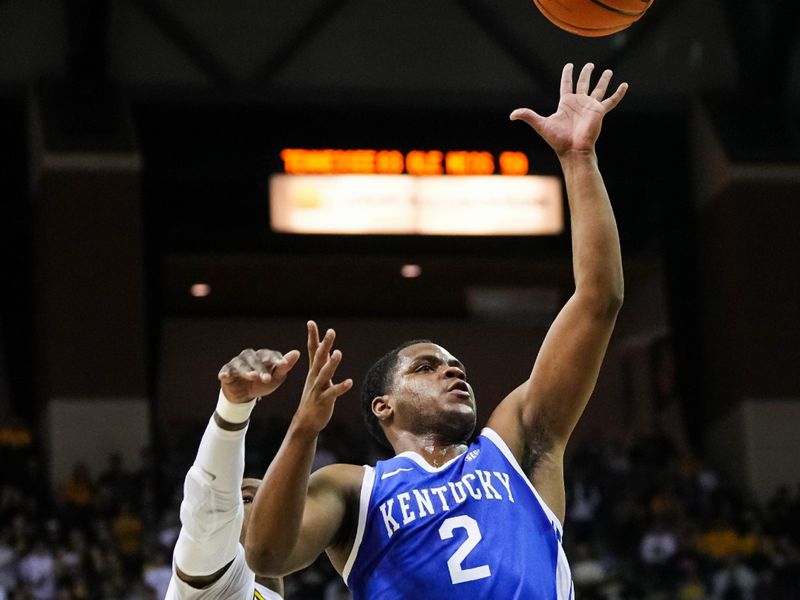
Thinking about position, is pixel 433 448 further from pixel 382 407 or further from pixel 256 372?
pixel 256 372

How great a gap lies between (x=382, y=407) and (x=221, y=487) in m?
0.66

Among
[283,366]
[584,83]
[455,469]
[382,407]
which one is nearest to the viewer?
[283,366]

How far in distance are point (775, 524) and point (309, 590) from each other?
4994 millimetres

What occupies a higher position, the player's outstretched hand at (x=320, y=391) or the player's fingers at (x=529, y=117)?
the player's fingers at (x=529, y=117)

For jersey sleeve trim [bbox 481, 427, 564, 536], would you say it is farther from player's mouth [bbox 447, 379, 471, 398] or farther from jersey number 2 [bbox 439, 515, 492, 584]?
jersey number 2 [bbox 439, 515, 492, 584]

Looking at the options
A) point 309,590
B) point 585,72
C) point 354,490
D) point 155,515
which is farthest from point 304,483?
point 155,515

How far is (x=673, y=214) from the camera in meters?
17.0

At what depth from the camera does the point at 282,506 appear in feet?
11.1

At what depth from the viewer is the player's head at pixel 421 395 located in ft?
13.0

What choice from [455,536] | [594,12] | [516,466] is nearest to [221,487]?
[455,536]

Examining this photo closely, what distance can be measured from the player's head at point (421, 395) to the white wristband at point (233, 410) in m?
0.62

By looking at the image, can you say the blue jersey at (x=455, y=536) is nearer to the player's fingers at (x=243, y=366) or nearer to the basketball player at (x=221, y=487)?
the basketball player at (x=221, y=487)

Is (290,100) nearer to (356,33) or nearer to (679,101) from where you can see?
(356,33)

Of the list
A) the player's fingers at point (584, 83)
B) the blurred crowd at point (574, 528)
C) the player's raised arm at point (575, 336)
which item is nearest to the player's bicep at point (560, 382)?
the player's raised arm at point (575, 336)
